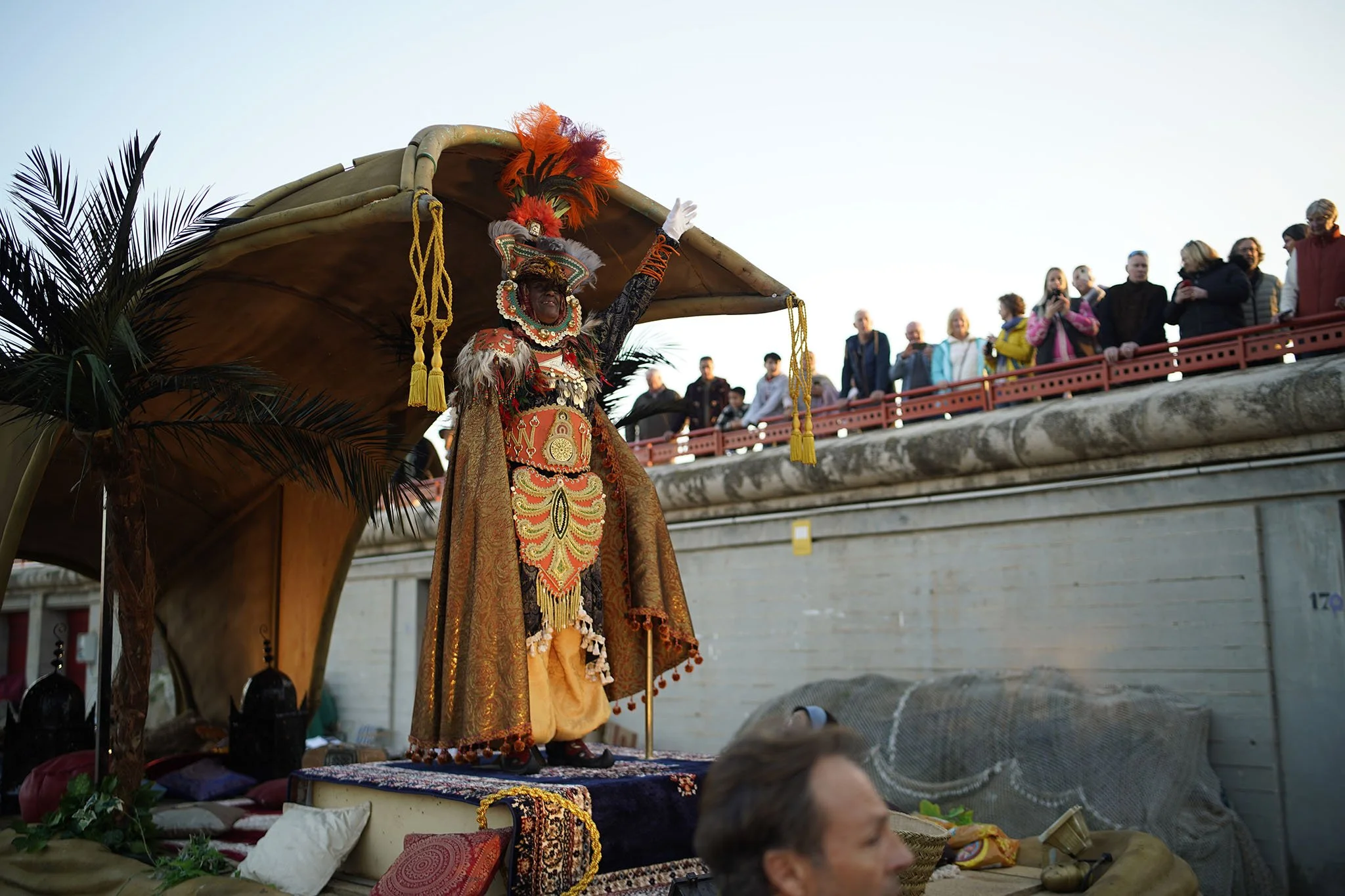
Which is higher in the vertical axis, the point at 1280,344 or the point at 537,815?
the point at 1280,344

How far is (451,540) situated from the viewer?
15.6 ft

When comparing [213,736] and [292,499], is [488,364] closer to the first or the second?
[292,499]

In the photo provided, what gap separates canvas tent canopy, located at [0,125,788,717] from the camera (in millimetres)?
5129

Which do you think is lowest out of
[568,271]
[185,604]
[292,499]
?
[185,604]

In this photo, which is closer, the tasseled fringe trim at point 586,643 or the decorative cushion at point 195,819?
the tasseled fringe trim at point 586,643

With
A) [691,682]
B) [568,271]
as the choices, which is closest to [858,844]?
[568,271]

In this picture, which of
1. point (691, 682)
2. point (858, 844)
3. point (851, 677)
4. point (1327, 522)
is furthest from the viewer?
point (691, 682)

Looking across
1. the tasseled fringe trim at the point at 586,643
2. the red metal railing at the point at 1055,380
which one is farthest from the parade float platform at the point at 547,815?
the red metal railing at the point at 1055,380

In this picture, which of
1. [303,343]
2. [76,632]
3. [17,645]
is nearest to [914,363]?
[303,343]

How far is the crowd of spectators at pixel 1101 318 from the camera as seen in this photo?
8.11m

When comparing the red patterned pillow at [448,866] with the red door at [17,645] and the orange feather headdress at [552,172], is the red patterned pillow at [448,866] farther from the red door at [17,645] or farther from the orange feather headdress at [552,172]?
the red door at [17,645]

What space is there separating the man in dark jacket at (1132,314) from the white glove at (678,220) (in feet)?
15.8

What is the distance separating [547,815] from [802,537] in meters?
7.25

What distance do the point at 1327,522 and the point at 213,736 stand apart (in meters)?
7.66
